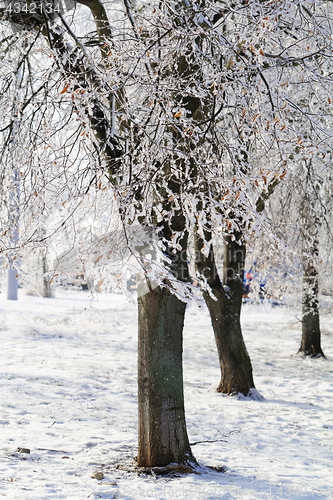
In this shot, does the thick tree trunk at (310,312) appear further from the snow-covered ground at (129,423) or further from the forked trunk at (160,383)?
the forked trunk at (160,383)

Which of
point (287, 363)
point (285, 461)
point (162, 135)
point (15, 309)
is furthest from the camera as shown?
point (15, 309)

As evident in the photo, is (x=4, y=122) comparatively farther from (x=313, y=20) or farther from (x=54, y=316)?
(x=54, y=316)

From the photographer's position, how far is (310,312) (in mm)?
11219

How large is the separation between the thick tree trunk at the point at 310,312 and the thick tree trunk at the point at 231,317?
4.04m

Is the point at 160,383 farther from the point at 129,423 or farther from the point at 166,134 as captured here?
the point at 166,134

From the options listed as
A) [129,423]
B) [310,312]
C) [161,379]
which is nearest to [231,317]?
[129,423]

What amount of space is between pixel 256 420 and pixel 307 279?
562cm

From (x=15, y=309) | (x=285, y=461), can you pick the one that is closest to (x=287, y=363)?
(x=285, y=461)

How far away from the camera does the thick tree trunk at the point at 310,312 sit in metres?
11.0

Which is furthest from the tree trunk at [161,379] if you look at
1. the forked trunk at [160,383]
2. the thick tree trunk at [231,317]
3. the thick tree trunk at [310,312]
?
the thick tree trunk at [310,312]

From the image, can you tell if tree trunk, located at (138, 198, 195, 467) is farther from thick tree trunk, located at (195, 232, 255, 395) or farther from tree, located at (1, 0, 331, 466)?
thick tree trunk, located at (195, 232, 255, 395)

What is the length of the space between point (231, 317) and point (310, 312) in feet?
14.9

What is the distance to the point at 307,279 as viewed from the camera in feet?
37.1

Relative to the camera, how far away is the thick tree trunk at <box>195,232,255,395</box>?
7.48 metres
